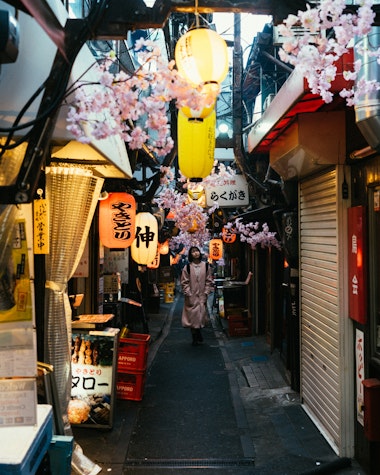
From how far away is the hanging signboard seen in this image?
17234mm

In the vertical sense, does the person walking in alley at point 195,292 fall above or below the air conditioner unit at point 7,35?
below

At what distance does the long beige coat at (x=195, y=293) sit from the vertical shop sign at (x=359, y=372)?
10.4m

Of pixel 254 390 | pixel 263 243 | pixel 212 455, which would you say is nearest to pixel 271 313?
pixel 263 243

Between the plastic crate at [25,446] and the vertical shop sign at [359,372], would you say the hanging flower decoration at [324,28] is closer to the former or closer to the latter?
the vertical shop sign at [359,372]

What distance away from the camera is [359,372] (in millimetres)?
7344

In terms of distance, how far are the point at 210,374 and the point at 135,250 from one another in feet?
14.3

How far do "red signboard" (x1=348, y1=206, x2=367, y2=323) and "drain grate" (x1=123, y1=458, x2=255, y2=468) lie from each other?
304 centimetres

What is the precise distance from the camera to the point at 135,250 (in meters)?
14.5

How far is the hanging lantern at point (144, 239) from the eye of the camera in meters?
14.4

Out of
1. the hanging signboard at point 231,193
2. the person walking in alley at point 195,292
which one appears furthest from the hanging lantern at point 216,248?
the hanging signboard at point 231,193

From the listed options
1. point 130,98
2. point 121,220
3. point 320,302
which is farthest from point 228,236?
point 130,98

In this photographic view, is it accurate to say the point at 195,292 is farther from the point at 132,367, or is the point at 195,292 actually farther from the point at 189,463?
the point at 189,463

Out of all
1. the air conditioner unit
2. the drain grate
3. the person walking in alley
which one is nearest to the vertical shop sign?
the drain grate

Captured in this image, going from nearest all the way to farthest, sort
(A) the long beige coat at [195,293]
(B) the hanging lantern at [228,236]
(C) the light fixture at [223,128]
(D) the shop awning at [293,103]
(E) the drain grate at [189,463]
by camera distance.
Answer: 1. (D) the shop awning at [293,103]
2. (E) the drain grate at [189,463]
3. (A) the long beige coat at [195,293]
4. (B) the hanging lantern at [228,236]
5. (C) the light fixture at [223,128]
